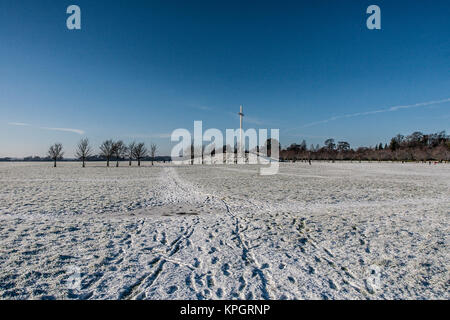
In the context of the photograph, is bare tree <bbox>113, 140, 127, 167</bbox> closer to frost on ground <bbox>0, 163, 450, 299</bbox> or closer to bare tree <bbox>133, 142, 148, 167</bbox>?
bare tree <bbox>133, 142, 148, 167</bbox>

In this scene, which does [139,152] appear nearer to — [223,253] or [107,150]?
[107,150]

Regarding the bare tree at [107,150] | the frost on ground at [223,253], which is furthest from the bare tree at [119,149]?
the frost on ground at [223,253]

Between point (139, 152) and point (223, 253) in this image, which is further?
point (139, 152)

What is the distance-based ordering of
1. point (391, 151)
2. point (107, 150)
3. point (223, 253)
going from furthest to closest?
1. point (391, 151)
2. point (107, 150)
3. point (223, 253)

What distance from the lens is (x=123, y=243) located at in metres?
6.54

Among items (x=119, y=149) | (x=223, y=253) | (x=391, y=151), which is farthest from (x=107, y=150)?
(x=391, y=151)

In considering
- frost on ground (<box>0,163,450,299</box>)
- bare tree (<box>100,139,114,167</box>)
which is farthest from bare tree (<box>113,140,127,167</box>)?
frost on ground (<box>0,163,450,299</box>)

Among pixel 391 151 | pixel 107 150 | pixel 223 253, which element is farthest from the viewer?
pixel 391 151

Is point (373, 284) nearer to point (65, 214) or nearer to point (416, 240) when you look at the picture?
point (416, 240)

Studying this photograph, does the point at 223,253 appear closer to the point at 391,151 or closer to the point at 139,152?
the point at 139,152

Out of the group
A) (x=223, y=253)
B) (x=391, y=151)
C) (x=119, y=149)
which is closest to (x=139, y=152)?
(x=119, y=149)

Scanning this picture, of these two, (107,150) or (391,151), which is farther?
(391,151)

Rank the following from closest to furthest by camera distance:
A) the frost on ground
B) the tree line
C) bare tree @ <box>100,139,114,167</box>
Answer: the frost on ground
bare tree @ <box>100,139,114,167</box>
the tree line
